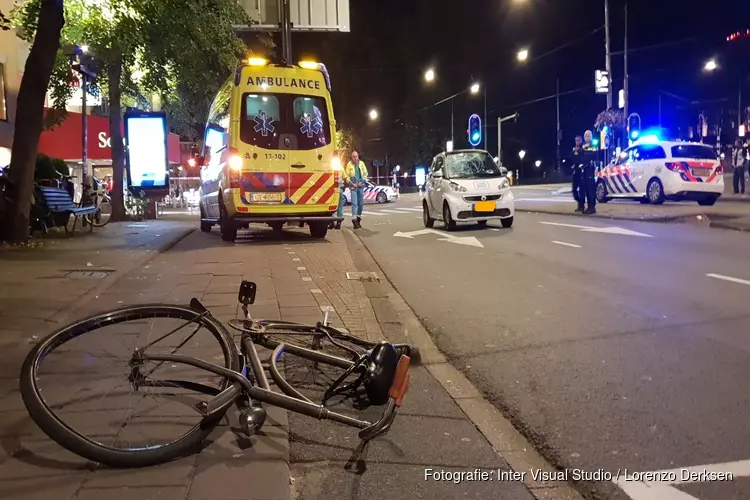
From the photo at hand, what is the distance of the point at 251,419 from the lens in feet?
11.0

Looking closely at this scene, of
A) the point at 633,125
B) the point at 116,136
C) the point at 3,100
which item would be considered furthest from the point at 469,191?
the point at 633,125

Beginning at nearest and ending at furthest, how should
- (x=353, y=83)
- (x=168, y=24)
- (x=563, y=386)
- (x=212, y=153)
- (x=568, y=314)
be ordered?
(x=563, y=386)
(x=568, y=314)
(x=168, y=24)
(x=212, y=153)
(x=353, y=83)

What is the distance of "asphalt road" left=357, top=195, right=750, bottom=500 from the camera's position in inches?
139

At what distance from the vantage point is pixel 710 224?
569 inches

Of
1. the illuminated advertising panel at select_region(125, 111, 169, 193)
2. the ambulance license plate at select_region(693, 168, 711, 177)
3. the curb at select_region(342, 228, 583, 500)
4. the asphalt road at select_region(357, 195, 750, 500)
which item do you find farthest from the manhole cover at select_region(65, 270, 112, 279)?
the ambulance license plate at select_region(693, 168, 711, 177)

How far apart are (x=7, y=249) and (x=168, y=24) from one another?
578 cm

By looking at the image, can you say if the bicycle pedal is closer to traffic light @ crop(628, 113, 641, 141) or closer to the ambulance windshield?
the ambulance windshield

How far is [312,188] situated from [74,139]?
54.5 feet

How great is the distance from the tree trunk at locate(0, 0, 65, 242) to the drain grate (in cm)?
350

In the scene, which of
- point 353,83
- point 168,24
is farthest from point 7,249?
point 353,83

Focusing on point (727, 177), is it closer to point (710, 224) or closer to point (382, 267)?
point (710, 224)

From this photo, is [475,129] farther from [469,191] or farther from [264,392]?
[264,392]

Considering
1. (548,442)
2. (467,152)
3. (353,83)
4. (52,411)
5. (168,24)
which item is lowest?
(548,442)

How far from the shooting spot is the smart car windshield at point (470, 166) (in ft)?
49.8
